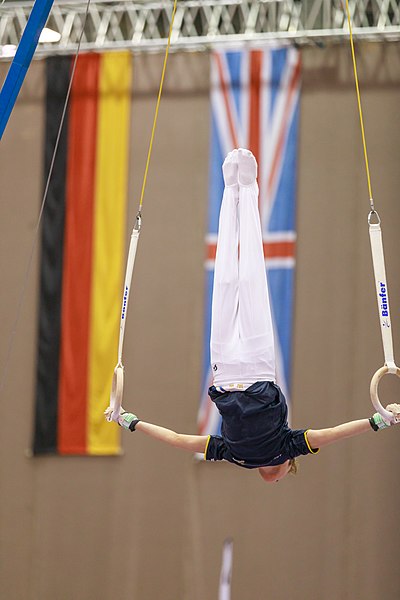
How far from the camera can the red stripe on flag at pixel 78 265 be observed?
8.12m

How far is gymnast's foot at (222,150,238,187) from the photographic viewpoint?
4.88 m

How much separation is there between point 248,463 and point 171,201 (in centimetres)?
381

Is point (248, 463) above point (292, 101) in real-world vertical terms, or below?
below

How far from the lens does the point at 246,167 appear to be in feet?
15.9

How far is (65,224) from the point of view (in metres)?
8.24

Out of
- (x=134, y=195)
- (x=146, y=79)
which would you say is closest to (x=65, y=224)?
(x=134, y=195)

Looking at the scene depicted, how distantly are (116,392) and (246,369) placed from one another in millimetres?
623

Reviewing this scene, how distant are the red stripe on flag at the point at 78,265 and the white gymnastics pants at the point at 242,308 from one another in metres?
3.45

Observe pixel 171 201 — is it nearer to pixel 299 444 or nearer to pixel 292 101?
pixel 292 101

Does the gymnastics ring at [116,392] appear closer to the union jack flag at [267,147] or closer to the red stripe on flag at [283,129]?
the union jack flag at [267,147]

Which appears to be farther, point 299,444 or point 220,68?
point 220,68

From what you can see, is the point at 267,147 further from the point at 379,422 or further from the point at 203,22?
the point at 379,422

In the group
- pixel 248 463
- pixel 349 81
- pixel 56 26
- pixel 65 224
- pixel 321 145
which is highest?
pixel 56 26

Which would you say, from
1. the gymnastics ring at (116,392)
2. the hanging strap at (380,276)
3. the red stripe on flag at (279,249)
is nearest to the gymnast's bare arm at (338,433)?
the hanging strap at (380,276)
